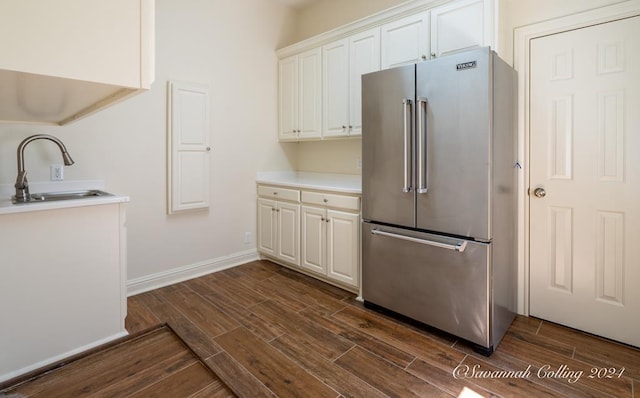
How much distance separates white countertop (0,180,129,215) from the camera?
1.78 m

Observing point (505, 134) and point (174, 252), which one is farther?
point (174, 252)

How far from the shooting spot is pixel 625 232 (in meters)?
2.09

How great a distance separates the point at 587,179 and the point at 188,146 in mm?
3151

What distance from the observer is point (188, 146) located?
314 cm

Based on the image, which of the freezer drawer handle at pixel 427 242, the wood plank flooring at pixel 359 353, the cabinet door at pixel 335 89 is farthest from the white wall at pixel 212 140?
the freezer drawer handle at pixel 427 242

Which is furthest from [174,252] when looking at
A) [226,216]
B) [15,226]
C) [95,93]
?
[95,93]

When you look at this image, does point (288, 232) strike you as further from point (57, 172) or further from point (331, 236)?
point (57, 172)

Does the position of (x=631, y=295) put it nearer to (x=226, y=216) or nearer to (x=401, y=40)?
(x=401, y=40)

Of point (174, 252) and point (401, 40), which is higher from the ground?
point (401, 40)

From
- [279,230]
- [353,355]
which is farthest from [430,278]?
[279,230]

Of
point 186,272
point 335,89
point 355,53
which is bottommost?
point 186,272

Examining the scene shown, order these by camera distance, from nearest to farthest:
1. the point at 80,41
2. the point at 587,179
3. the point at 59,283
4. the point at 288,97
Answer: the point at 80,41 → the point at 59,283 → the point at 587,179 → the point at 288,97

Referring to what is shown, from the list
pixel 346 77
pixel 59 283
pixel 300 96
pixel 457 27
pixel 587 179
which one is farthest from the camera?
pixel 300 96

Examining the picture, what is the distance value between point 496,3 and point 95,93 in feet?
7.78
